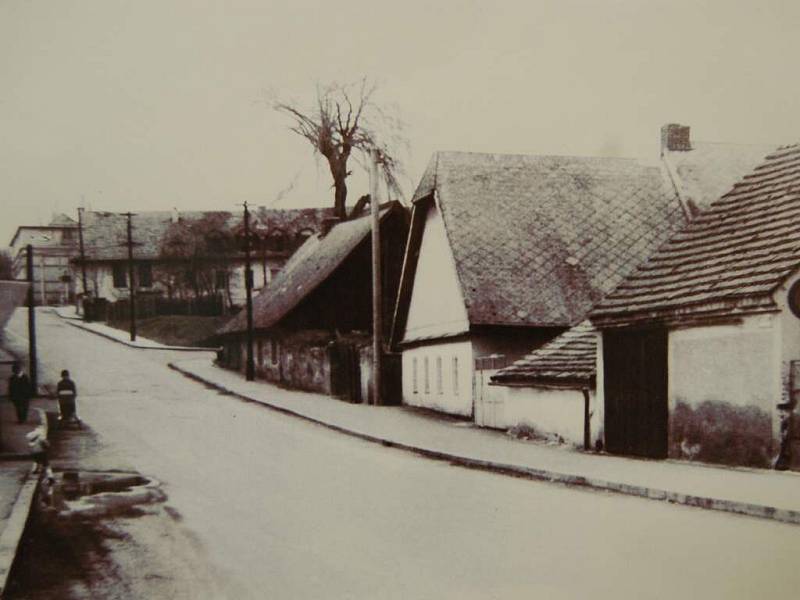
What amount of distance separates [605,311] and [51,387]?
12351mm

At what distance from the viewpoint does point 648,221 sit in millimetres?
27469

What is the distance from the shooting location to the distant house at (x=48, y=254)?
9.58 m

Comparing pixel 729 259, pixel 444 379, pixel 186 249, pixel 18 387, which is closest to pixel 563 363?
pixel 729 259

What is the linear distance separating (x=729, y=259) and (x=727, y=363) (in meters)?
1.53

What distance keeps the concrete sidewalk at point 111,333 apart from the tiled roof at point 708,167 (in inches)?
537

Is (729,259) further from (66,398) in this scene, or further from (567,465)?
(66,398)

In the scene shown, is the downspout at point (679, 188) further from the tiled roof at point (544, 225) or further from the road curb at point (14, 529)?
the road curb at point (14, 529)

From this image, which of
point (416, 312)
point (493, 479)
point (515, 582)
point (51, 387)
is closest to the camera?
point (515, 582)

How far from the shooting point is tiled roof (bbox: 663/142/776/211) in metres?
27.0

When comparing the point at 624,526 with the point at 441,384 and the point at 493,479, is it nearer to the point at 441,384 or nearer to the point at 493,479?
the point at 493,479

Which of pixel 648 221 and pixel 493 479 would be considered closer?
pixel 493 479

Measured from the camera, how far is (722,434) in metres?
14.3

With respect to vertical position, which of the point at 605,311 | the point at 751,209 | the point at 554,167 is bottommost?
the point at 605,311

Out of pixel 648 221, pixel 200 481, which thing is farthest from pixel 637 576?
pixel 648 221
